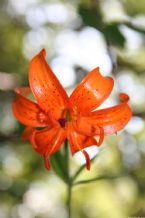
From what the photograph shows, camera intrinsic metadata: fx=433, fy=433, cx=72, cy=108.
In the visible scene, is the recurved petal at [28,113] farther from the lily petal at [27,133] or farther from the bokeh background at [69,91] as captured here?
the bokeh background at [69,91]

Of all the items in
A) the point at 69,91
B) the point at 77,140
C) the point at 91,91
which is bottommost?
the point at 69,91

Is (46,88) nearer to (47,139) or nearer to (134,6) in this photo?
(47,139)

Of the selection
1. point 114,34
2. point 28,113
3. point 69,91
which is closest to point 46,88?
point 28,113

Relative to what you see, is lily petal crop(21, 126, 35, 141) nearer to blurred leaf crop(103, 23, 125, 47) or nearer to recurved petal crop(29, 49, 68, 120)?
recurved petal crop(29, 49, 68, 120)

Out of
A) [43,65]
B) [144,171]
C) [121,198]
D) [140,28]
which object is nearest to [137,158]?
[144,171]

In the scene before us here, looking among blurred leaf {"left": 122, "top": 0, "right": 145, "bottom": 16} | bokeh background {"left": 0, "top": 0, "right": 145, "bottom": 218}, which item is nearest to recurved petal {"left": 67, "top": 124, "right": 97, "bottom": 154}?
bokeh background {"left": 0, "top": 0, "right": 145, "bottom": 218}

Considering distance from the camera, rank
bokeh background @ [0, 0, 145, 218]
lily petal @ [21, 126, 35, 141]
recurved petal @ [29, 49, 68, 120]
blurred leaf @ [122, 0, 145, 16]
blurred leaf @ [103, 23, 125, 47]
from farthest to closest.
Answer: bokeh background @ [0, 0, 145, 218], blurred leaf @ [122, 0, 145, 16], blurred leaf @ [103, 23, 125, 47], lily petal @ [21, 126, 35, 141], recurved petal @ [29, 49, 68, 120]
